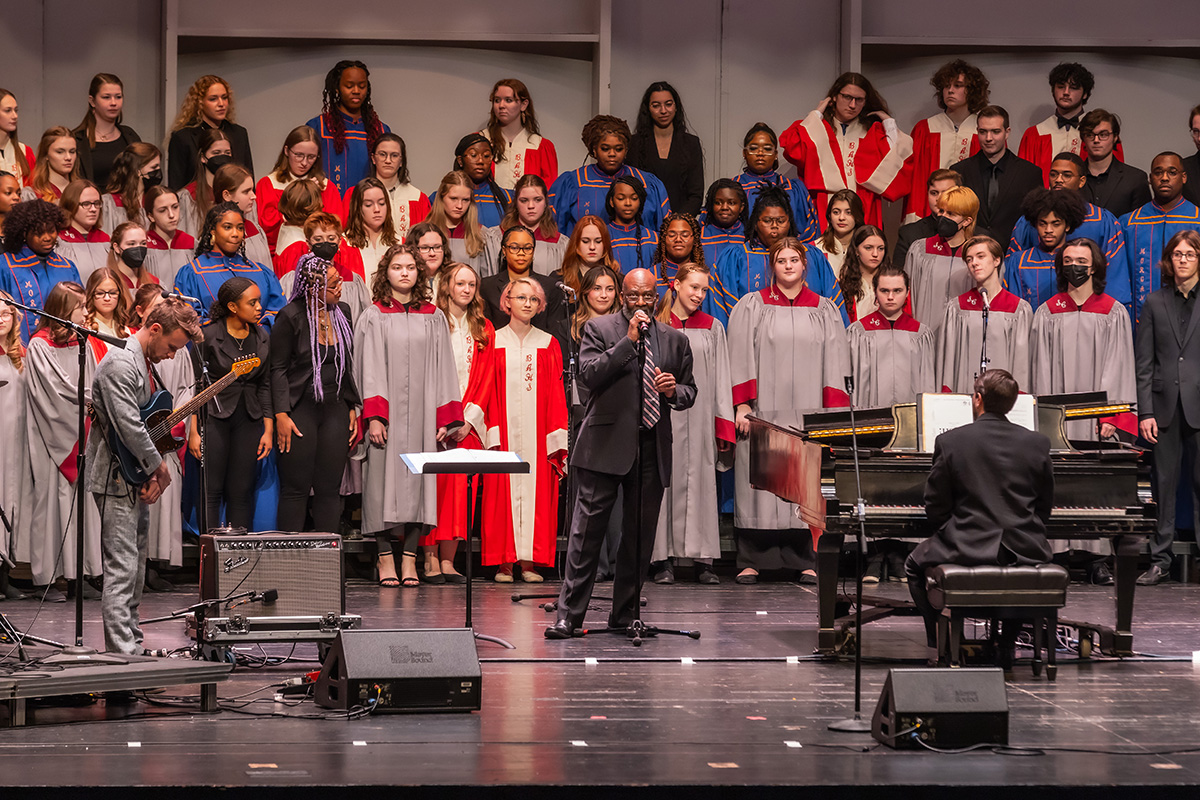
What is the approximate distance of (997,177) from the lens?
10383 millimetres

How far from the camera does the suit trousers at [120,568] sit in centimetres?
574

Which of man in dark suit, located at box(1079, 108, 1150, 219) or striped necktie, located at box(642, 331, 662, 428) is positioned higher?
man in dark suit, located at box(1079, 108, 1150, 219)

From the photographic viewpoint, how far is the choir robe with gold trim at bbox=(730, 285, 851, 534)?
9188mm

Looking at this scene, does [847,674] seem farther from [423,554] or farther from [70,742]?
[423,554]

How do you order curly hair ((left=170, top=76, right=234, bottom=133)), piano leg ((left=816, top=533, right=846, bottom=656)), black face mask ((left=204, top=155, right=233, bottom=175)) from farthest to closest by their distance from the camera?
curly hair ((left=170, top=76, right=234, bottom=133))
black face mask ((left=204, top=155, right=233, bottom=175))
piano leg ((left=816, top=533, right=846, bottom=656))

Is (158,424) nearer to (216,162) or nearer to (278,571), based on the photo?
(278,571)

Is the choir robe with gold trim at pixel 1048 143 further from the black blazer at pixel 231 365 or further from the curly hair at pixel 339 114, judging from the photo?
the black blazer at pixel 231 365

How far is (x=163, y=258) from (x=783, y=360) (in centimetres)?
385

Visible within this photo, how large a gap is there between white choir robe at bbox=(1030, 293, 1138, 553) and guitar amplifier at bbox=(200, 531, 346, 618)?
505 centimetres

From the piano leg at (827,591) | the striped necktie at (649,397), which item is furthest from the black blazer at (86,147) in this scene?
the piano leg at (827,591)

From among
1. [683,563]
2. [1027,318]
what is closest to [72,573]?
[683,563]

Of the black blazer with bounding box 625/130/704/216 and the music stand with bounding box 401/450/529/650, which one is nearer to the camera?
the music stand with bounding box 401/450/529/650

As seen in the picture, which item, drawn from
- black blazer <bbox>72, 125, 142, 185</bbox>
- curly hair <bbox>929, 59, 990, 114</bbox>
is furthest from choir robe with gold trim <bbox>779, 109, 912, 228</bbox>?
black blazer <bbox>72, 125, 142, 185</bbox>

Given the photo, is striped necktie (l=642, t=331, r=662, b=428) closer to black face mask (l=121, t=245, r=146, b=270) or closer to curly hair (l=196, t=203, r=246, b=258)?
curly hair (l=196, t=203, r=246, b=258)
